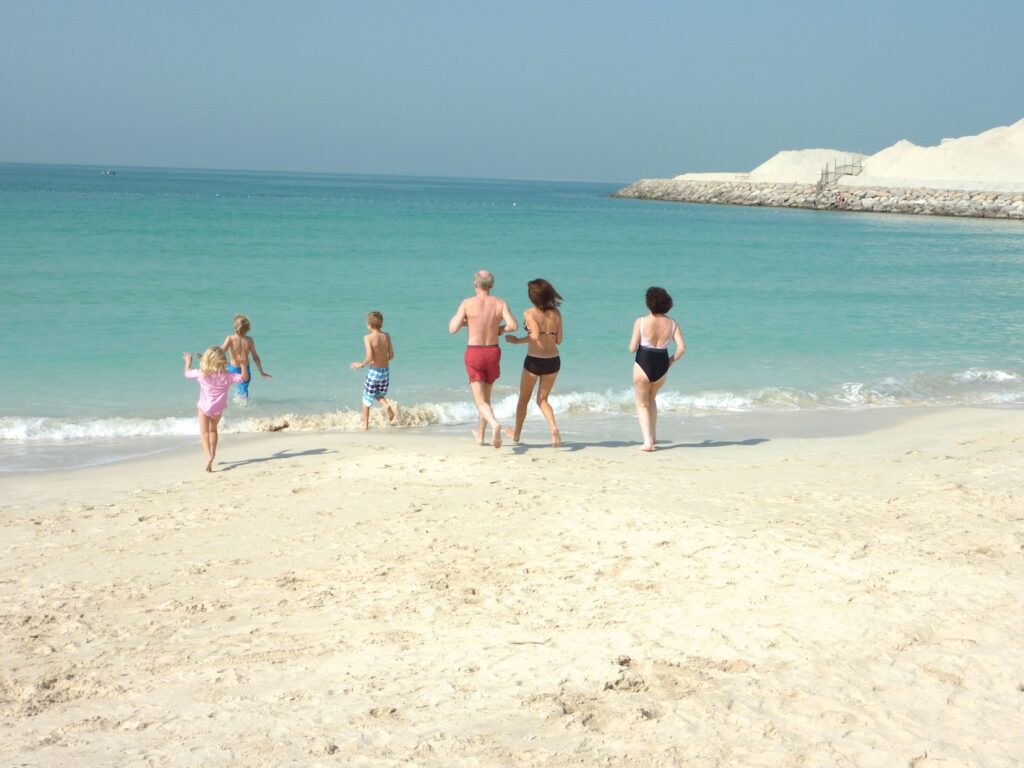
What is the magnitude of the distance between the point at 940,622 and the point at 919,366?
11.0 m

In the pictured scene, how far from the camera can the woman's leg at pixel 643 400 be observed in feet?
28.2

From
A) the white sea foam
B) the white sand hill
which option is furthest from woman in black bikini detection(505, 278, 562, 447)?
the white sand hill

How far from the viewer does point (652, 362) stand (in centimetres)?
848

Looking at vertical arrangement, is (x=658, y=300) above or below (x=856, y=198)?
below

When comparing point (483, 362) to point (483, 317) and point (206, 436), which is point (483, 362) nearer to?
point (483, 317)

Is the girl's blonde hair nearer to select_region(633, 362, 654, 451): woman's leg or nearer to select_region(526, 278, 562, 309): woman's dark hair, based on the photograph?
select_region(526, 278, 562, 309): woman's dark hair

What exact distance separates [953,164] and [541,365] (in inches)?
3194

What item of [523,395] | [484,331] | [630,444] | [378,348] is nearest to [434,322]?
[378,348]

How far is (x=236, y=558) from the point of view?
5.89m

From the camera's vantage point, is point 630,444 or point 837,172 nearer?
point 630,444

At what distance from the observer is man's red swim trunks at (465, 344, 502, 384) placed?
841cm

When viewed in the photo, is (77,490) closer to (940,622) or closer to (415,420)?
(415,420)

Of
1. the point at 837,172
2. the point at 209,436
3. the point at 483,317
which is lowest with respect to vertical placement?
the point at 209,436

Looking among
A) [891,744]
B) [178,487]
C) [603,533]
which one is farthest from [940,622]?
[178,487]
